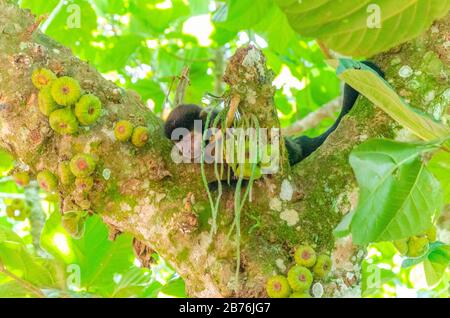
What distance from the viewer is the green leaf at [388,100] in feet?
3.78

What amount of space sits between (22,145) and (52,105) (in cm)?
15

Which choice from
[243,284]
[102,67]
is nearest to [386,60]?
[243,284]

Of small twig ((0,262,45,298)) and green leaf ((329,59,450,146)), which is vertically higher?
green leaf ((329,59,450,146))

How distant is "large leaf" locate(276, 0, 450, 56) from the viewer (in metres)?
1.03

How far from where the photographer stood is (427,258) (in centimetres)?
170

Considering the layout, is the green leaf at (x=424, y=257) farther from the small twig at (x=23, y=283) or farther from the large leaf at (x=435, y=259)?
the small twig at (x=23, y=283)

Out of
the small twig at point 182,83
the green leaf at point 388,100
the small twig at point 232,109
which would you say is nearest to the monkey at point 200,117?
the small twig at point 182,83

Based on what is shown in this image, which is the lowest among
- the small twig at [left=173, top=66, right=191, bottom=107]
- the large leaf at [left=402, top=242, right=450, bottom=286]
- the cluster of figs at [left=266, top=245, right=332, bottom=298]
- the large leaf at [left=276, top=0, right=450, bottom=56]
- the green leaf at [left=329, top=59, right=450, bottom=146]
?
the cluster of figs at [left=266, top=245, right=332, bottom=298]

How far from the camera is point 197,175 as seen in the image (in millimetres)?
1601

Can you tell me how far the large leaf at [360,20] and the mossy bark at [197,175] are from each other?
419 mm

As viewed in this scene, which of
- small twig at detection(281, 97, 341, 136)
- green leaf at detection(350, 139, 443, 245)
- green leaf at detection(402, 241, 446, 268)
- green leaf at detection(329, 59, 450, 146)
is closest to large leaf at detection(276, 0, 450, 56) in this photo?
green leaf at detection(329, 59, 450, 146)

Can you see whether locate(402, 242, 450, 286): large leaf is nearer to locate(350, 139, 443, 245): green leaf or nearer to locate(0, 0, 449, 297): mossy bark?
locate(0, 0, 449, 297): mossy bark

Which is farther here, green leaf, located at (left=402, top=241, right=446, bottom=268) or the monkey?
the monkey

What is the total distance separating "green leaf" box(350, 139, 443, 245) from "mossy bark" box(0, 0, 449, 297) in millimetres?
370
